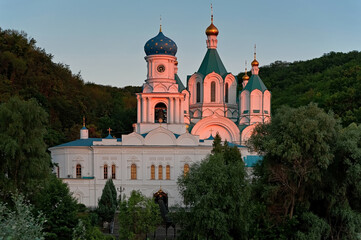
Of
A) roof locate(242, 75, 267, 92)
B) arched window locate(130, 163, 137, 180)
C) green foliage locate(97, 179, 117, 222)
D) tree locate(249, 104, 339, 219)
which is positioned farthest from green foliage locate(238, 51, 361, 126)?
tree locate(249, 104, 339, 219)

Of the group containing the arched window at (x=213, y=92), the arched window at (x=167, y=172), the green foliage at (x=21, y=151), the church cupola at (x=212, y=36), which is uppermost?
the church cupola at (x=212, y=36)

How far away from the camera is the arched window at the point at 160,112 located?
123 feet

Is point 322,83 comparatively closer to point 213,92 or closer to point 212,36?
point 212,36

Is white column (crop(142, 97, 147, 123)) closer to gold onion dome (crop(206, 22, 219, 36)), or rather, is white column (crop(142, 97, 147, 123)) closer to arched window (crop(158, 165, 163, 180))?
arched window (crop(158, 165, 163, 180))

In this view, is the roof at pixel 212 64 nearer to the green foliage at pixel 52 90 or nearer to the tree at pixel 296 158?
the green foliage at pixel 52 90

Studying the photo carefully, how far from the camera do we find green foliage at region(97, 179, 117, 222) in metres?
29.5

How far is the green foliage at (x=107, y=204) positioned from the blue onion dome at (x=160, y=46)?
9361mm

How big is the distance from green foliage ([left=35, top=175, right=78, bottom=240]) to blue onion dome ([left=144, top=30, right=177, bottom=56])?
562 inches

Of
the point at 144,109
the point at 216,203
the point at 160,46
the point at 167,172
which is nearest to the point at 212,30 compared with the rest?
the point at 160,46

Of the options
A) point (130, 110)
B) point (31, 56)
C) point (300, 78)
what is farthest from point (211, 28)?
point (300, 78)

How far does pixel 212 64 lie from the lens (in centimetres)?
4222

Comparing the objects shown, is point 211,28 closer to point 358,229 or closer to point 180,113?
point 180,113

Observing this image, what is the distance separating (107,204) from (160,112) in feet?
29.2

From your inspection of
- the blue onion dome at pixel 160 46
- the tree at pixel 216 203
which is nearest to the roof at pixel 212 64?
the blue onion dome at pixel 160 46
